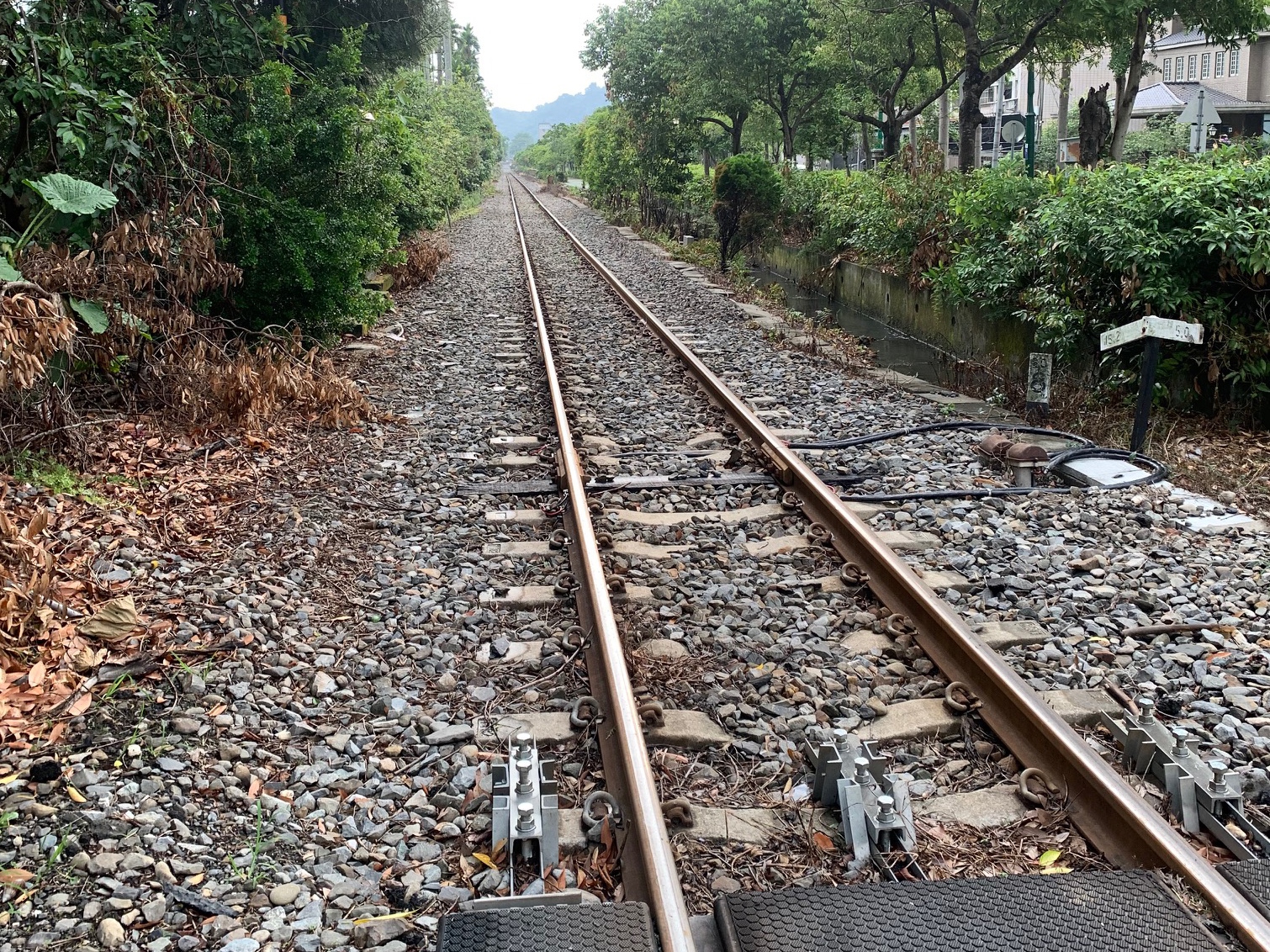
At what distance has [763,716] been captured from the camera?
11.3ft

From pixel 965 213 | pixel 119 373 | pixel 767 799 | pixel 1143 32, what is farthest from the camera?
pixel 1143 32

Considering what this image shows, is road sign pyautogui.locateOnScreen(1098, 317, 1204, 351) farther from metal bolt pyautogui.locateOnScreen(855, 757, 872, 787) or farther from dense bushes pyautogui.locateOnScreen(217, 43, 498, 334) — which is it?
dense bushes pyautogui.locateOnScreen(217, 43, 498, 334)

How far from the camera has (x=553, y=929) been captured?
2.33 metres

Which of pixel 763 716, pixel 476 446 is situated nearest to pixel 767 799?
pixel 763 716

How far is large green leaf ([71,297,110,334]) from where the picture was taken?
18.9ft

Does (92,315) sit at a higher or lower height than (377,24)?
lower

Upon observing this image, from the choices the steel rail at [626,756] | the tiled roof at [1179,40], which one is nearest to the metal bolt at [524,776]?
the steel rail at [626,756]

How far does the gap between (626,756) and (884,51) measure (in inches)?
859

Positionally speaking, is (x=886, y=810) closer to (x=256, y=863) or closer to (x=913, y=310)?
(x=256, y=863)

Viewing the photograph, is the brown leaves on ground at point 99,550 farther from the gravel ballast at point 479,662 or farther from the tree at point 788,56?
the tree at point 788,56

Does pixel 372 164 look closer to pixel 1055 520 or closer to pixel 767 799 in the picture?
pixel 1055 520

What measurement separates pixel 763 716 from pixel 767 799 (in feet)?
1.55

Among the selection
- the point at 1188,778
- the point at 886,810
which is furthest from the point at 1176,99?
the point at 886,810

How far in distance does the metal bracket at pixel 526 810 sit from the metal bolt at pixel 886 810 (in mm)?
863
